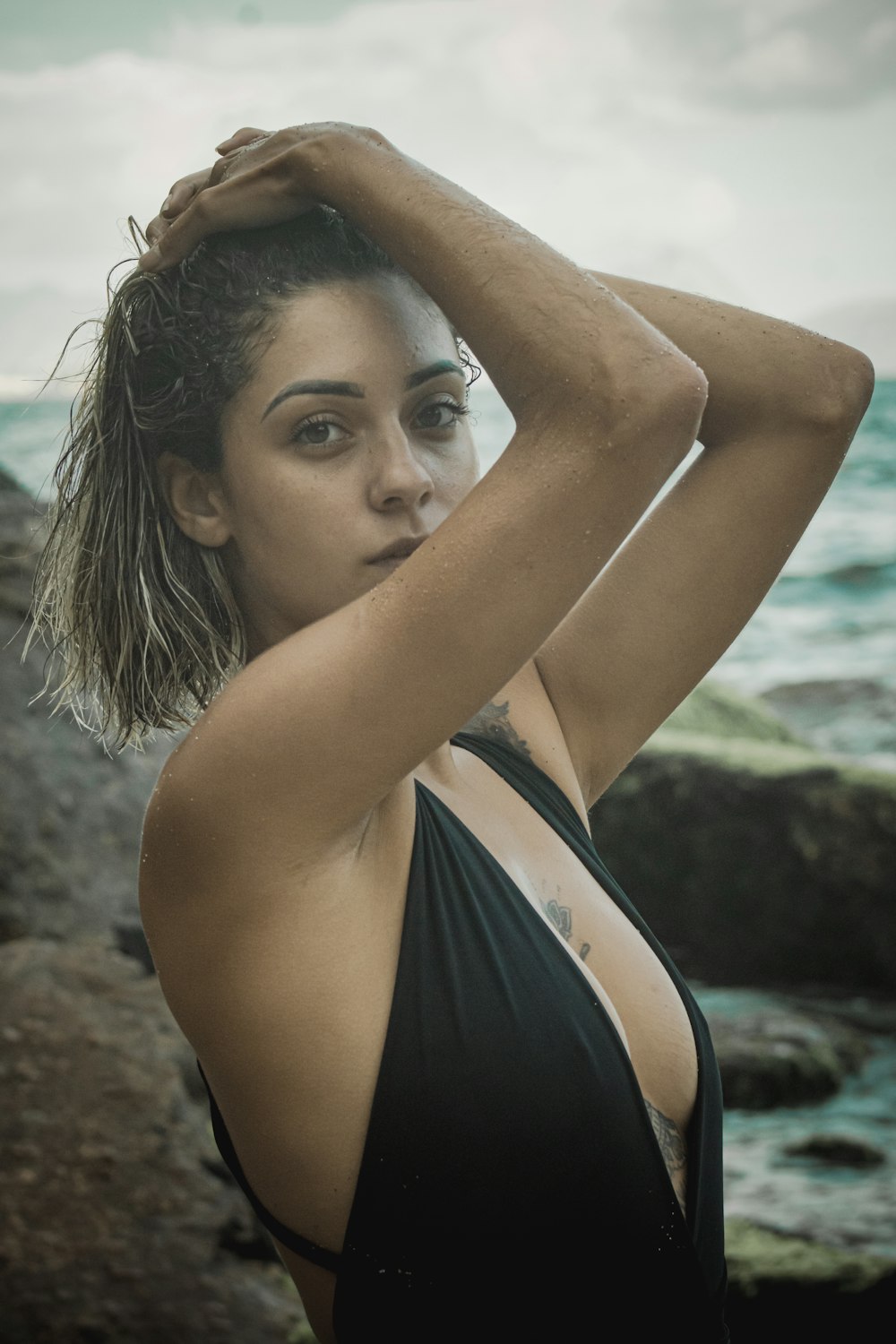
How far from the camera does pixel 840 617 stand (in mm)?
18062

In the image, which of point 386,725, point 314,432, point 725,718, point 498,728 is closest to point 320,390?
point 314,432

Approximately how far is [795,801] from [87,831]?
3.17 m

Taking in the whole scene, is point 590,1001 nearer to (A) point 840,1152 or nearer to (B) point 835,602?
(A) point 840,1152

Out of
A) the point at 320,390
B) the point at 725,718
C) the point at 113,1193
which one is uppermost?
the point at 320,390

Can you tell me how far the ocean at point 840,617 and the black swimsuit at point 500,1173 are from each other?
522 centimetres

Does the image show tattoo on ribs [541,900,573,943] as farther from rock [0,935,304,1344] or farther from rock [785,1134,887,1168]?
rock [785,1134,887,1168]

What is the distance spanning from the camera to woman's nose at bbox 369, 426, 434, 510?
1.62 metres

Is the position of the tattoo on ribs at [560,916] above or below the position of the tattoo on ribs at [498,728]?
below

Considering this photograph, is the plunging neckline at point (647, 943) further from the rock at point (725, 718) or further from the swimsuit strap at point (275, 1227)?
the rock at point (725, 718)

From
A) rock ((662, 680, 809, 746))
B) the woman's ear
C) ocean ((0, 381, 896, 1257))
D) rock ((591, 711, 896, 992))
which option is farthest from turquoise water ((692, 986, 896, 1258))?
the woman's ear

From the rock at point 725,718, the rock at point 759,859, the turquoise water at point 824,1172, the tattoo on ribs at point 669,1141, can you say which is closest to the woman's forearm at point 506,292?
the tattoo on ribs at point 669,1141

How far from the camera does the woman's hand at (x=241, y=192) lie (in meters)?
1.61

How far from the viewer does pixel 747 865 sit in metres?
6.15

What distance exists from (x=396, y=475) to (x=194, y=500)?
33 cm
